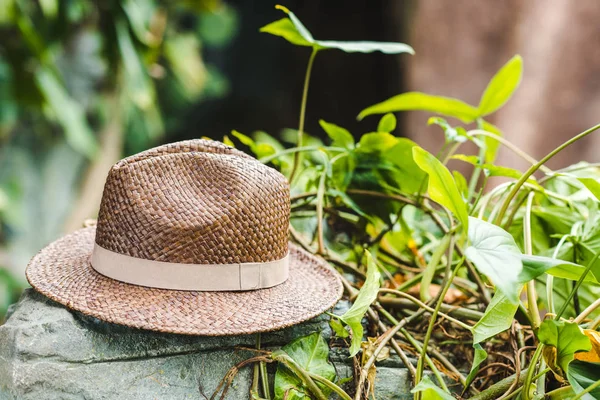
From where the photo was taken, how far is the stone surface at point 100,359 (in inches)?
22.9

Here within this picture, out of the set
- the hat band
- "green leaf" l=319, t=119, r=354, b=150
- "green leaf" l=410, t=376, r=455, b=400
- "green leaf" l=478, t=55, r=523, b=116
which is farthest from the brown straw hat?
"green leaf" l=478, t=55, r=523, b=116

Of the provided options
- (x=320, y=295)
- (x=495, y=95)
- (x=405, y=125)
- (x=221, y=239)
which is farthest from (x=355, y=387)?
(x=405, y=125)

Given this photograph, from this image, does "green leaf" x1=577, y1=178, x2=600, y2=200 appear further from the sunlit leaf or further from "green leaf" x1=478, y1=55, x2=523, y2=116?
"green leaf" x1=478, y1=55, x2=523, y2=116

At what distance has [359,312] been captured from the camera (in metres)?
0.60

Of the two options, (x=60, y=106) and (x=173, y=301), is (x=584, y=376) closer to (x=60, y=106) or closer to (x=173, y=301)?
(x=173, y=301)

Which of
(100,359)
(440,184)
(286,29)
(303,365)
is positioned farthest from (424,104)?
(100,359)

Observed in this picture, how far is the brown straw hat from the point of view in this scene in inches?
23.2

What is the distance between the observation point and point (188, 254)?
0.61m

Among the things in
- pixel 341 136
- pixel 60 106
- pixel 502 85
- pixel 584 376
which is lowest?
pixel 60 106

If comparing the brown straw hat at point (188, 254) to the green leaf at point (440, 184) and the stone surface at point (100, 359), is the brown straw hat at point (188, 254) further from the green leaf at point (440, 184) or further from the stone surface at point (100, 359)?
the green leaf at point (440, 184)

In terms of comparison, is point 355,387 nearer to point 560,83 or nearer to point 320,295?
point 320,295

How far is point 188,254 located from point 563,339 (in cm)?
41

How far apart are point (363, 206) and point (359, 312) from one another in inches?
12.9

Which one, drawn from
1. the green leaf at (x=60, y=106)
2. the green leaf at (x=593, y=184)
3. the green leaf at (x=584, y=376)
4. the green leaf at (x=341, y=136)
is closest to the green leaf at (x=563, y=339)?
the green leaf at (x=584, y=376)
